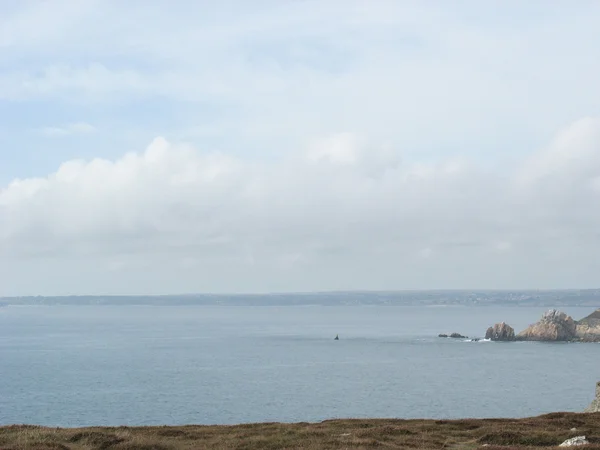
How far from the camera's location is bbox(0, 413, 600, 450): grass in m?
26.9

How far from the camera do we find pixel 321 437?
98.2ft

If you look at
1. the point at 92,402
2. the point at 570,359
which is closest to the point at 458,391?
the point at 92,402

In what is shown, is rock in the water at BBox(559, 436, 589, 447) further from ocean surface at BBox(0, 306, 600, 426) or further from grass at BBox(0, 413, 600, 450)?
ocean surface at BBox(0, 306, 600, 426)

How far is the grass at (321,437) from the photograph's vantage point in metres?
26.9

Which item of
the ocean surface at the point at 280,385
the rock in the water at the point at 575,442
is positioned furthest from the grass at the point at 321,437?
the ocean surface at the point at 280,385

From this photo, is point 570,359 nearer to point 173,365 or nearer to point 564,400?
point 564,400

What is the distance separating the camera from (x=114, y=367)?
15325 centimetres

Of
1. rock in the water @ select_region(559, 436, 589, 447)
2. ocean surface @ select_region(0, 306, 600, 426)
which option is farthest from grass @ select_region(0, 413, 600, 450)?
ocean surface @ select_region(0, 306, 600, 426)

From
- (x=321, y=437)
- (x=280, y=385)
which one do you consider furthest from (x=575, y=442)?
(x=280, y=385)

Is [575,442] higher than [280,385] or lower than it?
higher

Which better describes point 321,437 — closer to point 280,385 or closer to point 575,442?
point 575,442

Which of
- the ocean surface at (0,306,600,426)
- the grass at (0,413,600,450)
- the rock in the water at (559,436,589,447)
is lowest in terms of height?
the ocean surface at (0,306,600,426)

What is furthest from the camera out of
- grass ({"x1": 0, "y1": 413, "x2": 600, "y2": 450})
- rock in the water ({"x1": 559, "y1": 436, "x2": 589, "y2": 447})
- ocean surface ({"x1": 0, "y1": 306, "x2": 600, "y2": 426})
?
ocean surface ({"x1": 0, "y1": 306, "x2": 600, "y2": 426})

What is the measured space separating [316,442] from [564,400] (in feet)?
305
